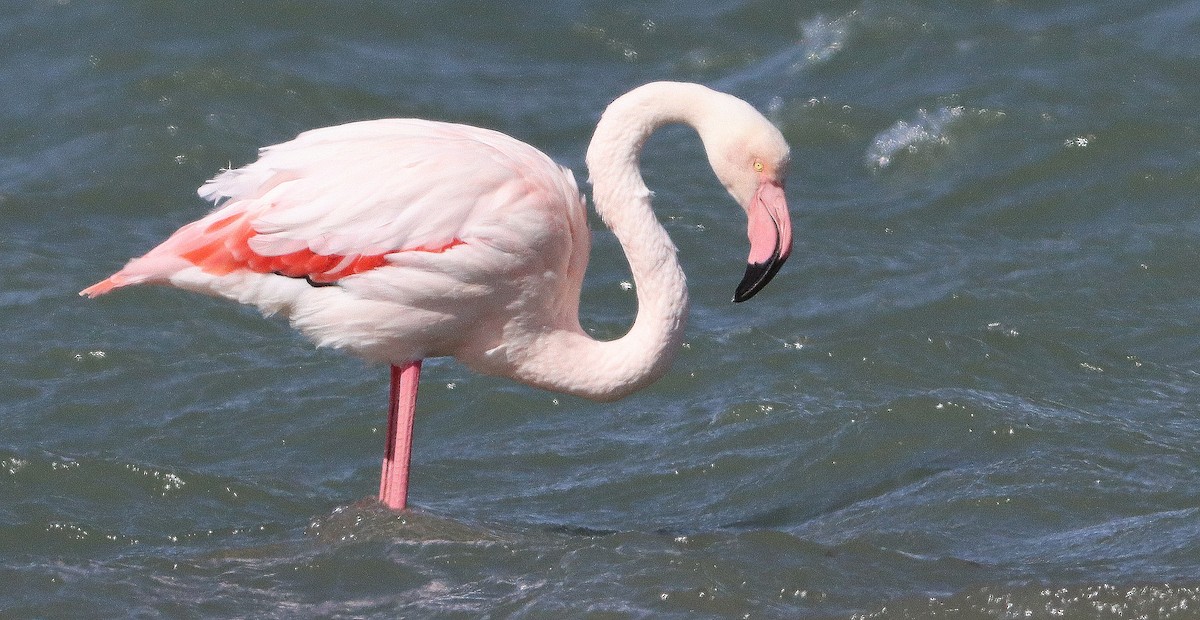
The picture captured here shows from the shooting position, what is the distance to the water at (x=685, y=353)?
15.8 feet

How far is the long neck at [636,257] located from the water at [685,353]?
1.90ft

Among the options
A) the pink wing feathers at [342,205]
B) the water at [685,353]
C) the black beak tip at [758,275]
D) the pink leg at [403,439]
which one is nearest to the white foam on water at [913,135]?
the water at [685,353]

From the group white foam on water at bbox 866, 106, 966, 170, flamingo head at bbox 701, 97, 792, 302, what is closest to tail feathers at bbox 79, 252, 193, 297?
flamingo head at bbox 701, 97, 792, 302

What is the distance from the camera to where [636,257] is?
5.17m

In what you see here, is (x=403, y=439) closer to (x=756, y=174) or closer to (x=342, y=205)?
(x=342, y=205)

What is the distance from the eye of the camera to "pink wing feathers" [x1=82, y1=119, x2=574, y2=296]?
499cm

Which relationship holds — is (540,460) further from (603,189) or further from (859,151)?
(859,151)

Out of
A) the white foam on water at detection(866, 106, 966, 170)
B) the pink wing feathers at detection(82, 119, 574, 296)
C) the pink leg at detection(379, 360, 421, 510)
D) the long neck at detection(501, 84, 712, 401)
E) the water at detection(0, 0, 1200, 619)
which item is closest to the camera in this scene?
the water at detection(0, 0, 1200, 619)

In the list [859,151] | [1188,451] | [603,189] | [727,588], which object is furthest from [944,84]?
[727,588]

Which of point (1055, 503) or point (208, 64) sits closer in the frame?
point (1055, 503)

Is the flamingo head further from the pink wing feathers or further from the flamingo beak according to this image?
the pink wing feathers

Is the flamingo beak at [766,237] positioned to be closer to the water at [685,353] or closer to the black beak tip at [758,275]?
the black beak tip at [758,275]

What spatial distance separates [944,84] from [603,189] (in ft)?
17.4

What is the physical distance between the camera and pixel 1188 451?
572 cm
